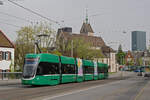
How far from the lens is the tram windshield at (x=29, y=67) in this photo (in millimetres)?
24938

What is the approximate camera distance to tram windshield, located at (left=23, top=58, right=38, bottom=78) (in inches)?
982

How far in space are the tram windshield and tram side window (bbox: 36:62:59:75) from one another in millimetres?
493

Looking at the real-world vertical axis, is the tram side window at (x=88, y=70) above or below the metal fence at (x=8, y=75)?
above

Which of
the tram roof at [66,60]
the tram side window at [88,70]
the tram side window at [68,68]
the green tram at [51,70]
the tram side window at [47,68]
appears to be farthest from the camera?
the tram side window at [88,70]

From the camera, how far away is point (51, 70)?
27.6 metres

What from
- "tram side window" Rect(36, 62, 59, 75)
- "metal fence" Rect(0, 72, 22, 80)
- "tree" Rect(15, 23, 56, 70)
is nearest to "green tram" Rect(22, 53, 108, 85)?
"tram side window" Rect(36, 62, 59, 75)

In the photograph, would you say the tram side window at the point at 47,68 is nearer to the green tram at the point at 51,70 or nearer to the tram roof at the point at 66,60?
the green tram at the point at 51,70

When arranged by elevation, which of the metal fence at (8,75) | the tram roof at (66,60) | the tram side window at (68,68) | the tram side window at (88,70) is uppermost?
the tram roof at (66,60)

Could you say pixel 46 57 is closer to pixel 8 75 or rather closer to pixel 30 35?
pixel 8 75

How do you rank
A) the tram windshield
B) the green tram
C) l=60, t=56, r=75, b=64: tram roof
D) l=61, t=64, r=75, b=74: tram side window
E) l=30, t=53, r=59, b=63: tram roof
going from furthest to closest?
l=60, t=56, r=75, b=64: tram roof, l=61, t=64, r=75, b=74: tram side window, l=30, t=53, r=59, b=63: tram roof, the green tram, the tram windshield

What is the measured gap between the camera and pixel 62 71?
30.2 m

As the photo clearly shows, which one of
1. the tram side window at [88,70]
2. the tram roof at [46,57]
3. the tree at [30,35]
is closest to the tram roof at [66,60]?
the tram roof at [46,57]

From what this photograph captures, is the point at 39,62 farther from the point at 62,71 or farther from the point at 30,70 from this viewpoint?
the point at 62,71

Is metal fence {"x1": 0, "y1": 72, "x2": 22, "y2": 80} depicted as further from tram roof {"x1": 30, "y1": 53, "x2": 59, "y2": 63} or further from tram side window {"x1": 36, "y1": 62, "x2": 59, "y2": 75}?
tram side window {"x1": 36, "y1": 62, "x2": 59, "y2": 75}
